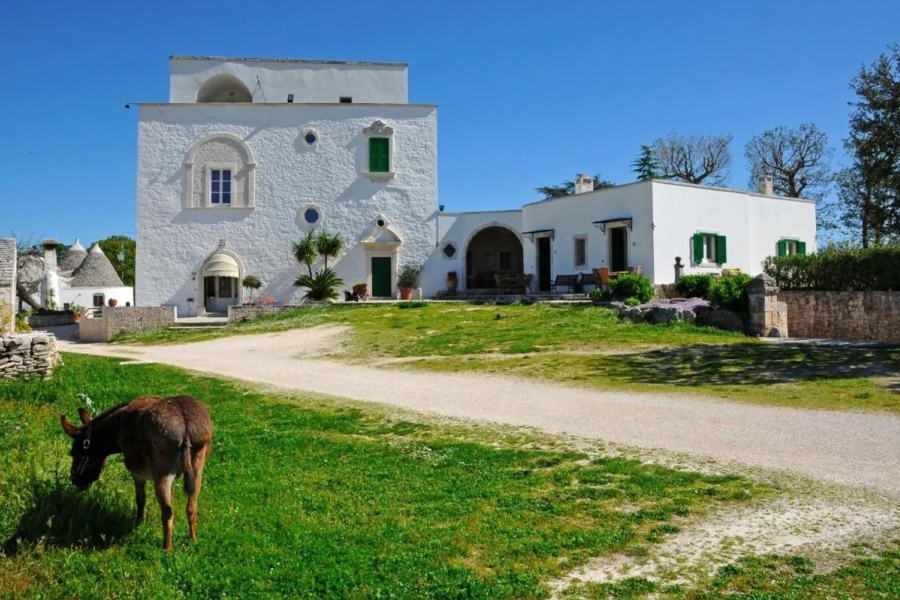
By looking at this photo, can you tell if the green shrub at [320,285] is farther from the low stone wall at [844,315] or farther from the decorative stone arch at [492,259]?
the low stone wall at [844,315]

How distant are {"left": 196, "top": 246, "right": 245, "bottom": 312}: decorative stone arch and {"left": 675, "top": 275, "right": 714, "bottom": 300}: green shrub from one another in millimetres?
18985

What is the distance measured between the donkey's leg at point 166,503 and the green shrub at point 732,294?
18178mm

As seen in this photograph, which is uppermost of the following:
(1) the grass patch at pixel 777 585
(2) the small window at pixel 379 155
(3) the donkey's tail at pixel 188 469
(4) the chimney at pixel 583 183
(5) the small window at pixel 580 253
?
(2) the small window at pixel 379 155

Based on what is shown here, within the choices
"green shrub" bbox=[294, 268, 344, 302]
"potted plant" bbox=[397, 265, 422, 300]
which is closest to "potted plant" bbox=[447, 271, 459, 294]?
"potted plant" bbox=[397, 265, 422, 300]

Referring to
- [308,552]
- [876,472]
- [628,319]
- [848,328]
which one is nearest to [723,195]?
[848,328]

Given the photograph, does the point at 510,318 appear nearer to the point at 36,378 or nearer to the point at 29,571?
the point at 36,378

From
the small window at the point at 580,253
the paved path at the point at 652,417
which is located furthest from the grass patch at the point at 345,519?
the small window at the point at 580,253

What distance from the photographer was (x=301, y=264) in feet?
103

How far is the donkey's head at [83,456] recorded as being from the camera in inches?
192

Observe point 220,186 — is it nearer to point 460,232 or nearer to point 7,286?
point 460,232

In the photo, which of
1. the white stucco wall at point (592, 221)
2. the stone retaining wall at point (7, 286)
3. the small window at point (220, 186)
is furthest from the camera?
the small window at point (220, 186)

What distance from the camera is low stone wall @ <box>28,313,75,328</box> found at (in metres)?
32.0

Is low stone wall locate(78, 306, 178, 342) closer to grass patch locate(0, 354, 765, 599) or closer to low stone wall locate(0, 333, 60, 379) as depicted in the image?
low stone wall locate(0, 333, 60, 379)

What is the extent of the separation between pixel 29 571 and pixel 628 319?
56.1 feet
